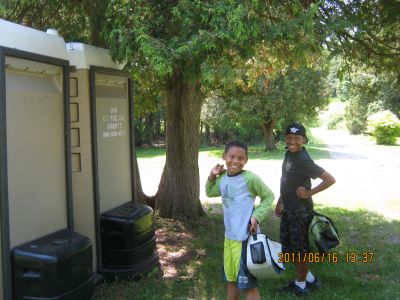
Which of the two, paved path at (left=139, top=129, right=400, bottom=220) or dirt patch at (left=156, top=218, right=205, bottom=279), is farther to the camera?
paved path at (left=139, top=129, right=400, bottom=220)

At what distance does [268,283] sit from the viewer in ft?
17.1

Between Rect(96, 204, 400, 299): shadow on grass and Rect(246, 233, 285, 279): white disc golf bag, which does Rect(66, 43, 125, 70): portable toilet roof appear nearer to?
Rect(96, 204, 400, 299): shadow on grass

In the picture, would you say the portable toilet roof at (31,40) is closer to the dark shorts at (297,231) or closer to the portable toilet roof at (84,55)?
the portable toilet roof at (84,55)

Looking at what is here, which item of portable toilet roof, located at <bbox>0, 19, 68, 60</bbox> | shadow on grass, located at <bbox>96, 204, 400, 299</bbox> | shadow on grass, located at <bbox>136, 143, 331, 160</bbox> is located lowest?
shadow on grass, located at <bbox>96, 204, 400, 299</bbox>

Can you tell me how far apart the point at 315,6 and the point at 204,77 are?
1305mm

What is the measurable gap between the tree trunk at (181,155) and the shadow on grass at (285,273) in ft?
1.18

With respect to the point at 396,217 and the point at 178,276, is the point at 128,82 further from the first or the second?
the point at 396,217

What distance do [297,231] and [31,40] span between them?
300cm

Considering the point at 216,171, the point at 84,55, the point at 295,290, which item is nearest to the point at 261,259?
the point at 216,171

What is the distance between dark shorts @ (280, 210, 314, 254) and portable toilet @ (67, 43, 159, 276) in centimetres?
156

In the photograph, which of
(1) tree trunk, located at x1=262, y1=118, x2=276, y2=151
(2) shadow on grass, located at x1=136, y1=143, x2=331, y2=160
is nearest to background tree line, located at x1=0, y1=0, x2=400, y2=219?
(2) shadow on grass, located at x1=136, y1=143, x2=331, y2=160

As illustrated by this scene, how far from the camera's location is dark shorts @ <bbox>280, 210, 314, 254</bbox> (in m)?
4.79

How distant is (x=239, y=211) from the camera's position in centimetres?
388

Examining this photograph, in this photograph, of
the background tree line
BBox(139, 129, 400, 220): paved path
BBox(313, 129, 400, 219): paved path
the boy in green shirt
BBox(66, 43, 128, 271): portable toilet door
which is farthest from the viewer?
BBox(139, 129, 400, 220): paved path
